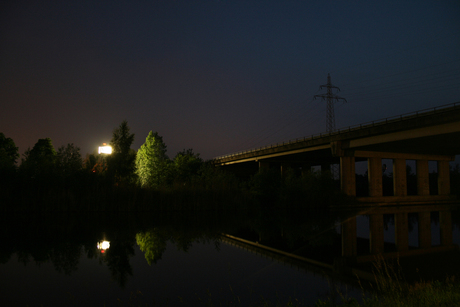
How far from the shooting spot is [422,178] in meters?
41.8

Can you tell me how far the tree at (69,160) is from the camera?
23.2m

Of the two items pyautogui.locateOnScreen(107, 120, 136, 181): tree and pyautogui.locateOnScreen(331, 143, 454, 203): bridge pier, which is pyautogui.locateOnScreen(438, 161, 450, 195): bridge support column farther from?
pyautogui.locateOnScreen(107, 120, 136, 181): tree

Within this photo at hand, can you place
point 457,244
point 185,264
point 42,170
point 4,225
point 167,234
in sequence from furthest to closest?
point 42,170
point 4,225
point 167,234
point 457,244
point 185,264

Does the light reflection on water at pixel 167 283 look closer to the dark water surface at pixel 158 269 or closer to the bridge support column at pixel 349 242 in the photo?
the dark water surface at pixel 158 269

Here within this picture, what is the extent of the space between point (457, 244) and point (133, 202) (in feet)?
58.2

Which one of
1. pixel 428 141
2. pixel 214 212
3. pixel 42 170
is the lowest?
pixel 214 212


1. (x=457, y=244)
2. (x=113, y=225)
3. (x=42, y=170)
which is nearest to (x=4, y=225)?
(x=113, y=225)

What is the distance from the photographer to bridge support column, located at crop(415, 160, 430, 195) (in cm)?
4147

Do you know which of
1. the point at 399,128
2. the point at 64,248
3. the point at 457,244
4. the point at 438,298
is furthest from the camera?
the point at 399,128

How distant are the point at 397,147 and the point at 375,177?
441cm

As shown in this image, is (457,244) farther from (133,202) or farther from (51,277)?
(133,202)

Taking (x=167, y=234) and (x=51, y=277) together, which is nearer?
(x=51, y=277)

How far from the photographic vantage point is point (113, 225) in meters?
15.6

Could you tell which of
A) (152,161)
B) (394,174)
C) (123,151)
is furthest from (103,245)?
(394,174)
